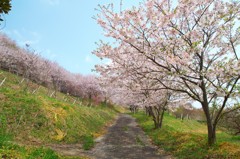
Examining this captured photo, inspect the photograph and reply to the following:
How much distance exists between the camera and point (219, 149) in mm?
A: 13492

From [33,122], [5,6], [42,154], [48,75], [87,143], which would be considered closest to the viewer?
[5,6]

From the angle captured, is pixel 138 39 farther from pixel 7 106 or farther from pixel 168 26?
pixel 7 106

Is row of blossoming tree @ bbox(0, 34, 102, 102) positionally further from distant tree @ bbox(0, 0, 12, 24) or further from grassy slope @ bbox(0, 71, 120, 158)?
distant tree @ bbox(0, 0, 12, 24)

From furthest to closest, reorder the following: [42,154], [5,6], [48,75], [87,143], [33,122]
Result: [48,75]
[87,143]
[33,122]
[42,154]
[5,6]

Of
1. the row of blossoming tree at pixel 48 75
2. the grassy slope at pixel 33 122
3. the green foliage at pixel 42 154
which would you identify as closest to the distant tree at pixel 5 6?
the green foliage at pixel 42 154

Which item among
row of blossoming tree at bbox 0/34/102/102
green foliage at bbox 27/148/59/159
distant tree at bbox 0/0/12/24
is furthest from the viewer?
row of blossoming tree at bbox 0/34/102/102

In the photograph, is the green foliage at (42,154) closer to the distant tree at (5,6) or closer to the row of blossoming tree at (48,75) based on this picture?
the distant tree at (5,6)

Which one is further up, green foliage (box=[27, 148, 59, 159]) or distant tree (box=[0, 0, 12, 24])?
distant tree (box=[0, 0, 12, 24])

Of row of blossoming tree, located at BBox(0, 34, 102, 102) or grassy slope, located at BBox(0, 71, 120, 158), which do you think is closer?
grassy slope, located at BBox(0, 71, 120, 158)

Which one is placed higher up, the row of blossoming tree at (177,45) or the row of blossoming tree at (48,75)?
the row of blossoming tree at (48,75)

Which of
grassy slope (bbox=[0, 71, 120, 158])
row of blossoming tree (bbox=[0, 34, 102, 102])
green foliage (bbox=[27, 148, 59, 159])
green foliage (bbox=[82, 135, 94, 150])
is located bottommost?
green foliage (bbox=[27, 148, 59, 159])

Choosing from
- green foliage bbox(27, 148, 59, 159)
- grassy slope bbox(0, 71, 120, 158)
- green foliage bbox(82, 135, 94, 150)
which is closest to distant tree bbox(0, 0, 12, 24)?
green foliage bbox(27, 148, 59, 159)

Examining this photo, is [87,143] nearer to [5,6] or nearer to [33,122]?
[33,122]

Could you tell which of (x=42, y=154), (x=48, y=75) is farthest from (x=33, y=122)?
(x=48, y=75)
